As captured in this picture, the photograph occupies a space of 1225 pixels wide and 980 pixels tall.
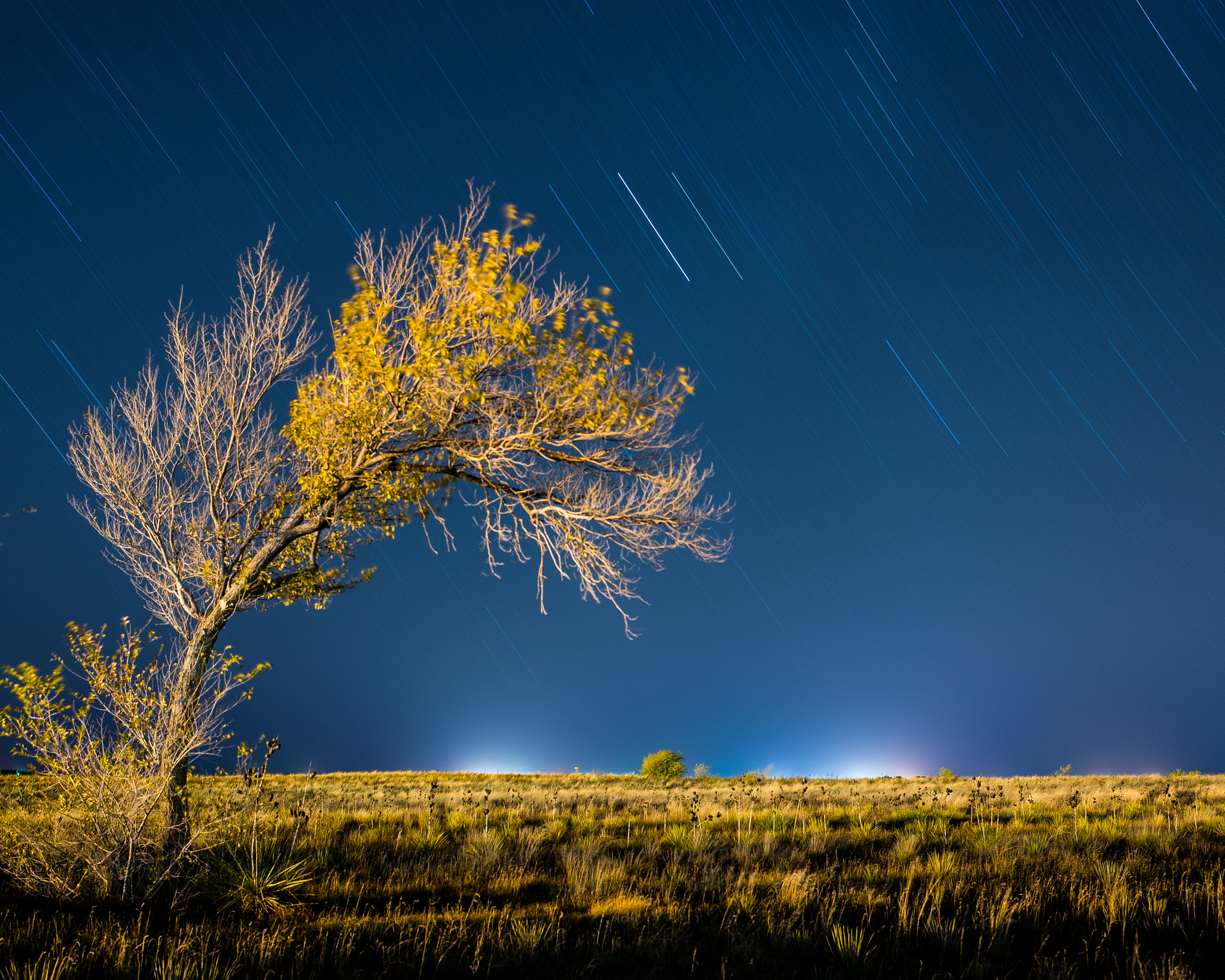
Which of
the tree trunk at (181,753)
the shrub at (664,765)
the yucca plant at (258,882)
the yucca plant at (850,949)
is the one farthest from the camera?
the shrub at (664,765)

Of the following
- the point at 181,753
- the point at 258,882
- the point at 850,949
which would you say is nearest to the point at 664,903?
the point at 850,949

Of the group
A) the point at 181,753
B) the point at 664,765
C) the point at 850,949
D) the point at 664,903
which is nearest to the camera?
the point at 850,949

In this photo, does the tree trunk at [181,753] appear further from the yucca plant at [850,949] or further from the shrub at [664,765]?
the shrub at [664,765]

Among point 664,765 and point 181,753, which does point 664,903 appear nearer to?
point 181,753

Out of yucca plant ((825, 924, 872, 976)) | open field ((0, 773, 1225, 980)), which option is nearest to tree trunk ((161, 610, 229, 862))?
open field ((0, 773, 1225, 980))

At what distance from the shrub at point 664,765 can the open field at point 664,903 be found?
27.7 meters

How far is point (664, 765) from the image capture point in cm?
3781

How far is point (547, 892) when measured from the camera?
6.62 metres

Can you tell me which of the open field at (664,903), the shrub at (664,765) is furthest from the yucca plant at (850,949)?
the shrub at (664,765)

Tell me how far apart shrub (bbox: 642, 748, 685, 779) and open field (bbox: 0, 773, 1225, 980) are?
90.8ft

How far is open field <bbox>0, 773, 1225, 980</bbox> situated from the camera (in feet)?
14.9

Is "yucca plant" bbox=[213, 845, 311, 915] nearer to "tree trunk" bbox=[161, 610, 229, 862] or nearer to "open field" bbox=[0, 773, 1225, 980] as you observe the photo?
"open field" bbox=[0, 773, 1225, 980]

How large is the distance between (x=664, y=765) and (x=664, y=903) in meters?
34.1

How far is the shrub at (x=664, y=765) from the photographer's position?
1470 inches
